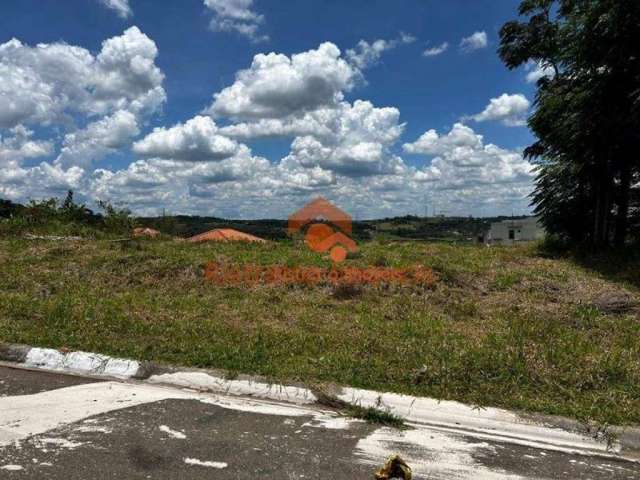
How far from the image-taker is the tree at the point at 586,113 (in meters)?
8.17

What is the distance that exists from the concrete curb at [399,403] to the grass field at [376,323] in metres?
0.14

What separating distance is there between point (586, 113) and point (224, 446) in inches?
352

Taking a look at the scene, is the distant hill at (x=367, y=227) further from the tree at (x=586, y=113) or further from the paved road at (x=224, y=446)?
the paved road at (x=224, y=446)

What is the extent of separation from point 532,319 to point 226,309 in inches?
141

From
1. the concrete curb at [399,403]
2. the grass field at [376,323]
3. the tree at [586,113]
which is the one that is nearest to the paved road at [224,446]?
the concrete curb at [399,403]

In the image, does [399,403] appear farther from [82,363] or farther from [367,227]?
[367,227]

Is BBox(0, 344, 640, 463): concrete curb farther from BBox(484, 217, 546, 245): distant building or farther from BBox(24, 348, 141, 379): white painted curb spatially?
BBox(484, 217, 546, 245): distant building

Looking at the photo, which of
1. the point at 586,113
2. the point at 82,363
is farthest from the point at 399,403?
the point at 586,113

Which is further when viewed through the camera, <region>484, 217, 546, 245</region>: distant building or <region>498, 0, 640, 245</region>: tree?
<region>484, 217, 546, 245</region>: distant building

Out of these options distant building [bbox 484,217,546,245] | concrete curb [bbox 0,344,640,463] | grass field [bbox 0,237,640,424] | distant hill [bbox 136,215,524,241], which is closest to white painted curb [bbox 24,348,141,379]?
concrete curb [bbox 0,344,640,463]

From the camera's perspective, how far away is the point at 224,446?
110 inches

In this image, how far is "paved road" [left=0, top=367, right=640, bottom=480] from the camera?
101 inches

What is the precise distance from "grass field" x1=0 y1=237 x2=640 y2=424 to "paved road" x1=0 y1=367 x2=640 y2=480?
22.4 inches

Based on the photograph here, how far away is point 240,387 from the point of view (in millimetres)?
3742
